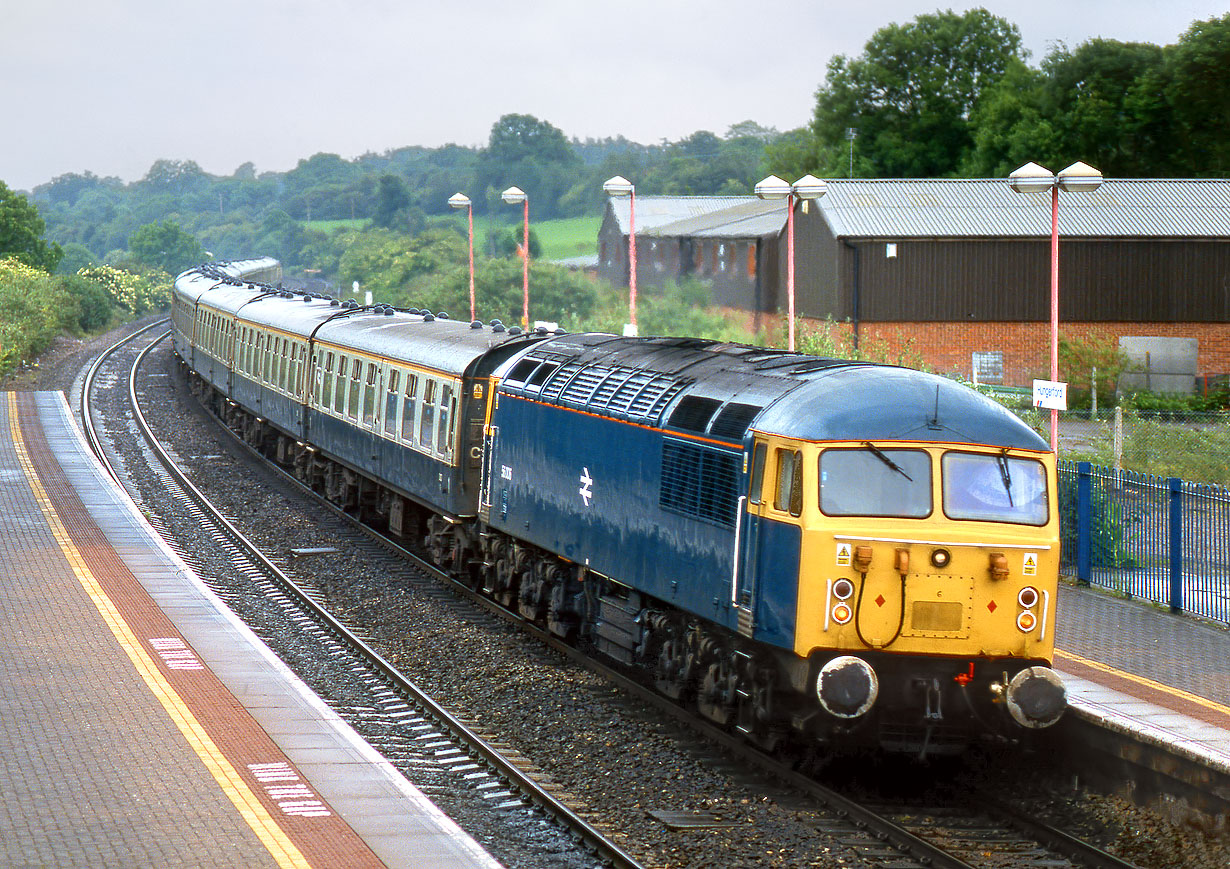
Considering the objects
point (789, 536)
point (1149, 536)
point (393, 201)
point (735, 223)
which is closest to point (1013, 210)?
point (735, 223)

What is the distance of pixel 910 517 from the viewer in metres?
11.6

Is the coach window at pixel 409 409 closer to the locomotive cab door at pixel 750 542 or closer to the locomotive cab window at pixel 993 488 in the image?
the locomotive cab door at pixel 750 542

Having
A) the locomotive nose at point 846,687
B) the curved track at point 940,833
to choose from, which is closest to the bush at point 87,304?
the curved track at point 940,833

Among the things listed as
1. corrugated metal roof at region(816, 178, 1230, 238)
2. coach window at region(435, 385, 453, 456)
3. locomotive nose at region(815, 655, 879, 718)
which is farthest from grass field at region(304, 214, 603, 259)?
locomotive nose at region(815, 655, 879, 718)

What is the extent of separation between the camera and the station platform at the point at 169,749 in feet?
32.3

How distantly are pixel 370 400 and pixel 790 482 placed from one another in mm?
13992

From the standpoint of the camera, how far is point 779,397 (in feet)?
40.3

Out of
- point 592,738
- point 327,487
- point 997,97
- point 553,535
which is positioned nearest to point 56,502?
point 327,487

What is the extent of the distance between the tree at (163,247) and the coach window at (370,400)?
4739 inches

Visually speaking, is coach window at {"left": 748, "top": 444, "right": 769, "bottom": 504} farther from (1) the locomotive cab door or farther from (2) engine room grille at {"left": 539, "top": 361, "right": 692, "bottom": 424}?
(2) engine room grille at {"left": 539, "top": 361, "right": 692, "bottom": 424}

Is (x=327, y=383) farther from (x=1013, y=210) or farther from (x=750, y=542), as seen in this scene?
(x=1013, y=210)

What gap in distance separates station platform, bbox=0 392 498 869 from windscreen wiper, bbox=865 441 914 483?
430cm

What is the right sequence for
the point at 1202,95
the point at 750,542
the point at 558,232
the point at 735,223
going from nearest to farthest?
the point at 750,542 < the point at 735,223 < the point at 1202,95 < the point at 558,232

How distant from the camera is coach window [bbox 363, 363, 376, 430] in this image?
24.3 m
